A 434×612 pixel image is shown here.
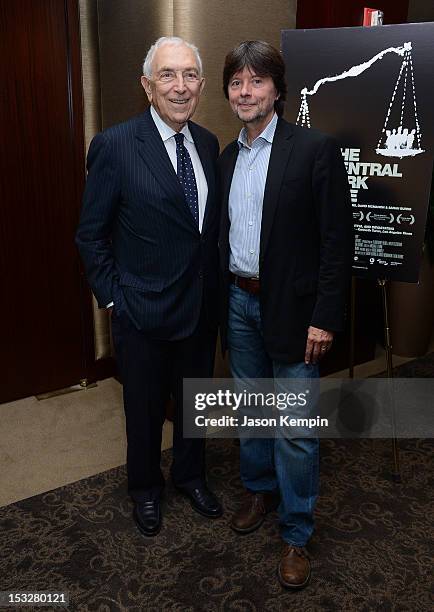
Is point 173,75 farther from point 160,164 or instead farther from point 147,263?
point 147,263

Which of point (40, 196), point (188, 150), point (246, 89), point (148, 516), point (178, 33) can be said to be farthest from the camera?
point (40, 196)

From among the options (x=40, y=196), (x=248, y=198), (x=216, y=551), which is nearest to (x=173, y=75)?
(x=248, y=198)

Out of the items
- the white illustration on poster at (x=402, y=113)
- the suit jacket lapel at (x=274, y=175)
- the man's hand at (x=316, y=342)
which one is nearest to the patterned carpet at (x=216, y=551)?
the man's hand at (x=316, y=342)

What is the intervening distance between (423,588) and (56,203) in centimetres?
246

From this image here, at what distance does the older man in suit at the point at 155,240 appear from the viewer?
1917 millimetres

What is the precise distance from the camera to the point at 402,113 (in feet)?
7.38

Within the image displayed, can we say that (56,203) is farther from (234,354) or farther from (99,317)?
(234,354)

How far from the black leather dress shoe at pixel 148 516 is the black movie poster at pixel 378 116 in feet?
4.15

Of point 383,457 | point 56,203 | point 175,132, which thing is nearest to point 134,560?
point 383,457

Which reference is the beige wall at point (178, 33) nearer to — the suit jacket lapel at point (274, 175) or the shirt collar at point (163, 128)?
the shirt collar at point (163, 128)

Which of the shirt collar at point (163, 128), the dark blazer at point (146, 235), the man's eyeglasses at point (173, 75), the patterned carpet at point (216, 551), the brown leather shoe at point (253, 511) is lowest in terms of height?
the patterned carpet at point (216, 551)

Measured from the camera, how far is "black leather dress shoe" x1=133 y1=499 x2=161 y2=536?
2193 millimetres

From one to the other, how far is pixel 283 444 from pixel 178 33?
5.91 feet

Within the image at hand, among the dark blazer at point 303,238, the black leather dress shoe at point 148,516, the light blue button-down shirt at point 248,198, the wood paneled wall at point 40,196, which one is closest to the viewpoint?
the dark blazer at point 303,238
